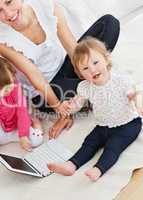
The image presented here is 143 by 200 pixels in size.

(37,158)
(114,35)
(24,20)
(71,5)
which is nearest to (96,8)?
(71,5)

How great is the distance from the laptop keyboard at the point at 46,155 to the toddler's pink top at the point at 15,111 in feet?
0.23

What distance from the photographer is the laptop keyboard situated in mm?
1213

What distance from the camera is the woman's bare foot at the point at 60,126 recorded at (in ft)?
4.33

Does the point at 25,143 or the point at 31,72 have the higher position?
the point at 31,72

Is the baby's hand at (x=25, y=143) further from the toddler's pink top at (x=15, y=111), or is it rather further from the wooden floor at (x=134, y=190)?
the wooden floor at (x=134, y=190)

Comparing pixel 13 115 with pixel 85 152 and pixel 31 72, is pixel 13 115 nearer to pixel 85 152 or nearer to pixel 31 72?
pixel 31 72

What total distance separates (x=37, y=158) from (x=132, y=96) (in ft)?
1.07

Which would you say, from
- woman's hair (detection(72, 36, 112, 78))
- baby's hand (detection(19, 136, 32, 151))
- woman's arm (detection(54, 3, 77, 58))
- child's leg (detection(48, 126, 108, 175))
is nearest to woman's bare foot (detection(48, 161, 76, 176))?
child's leg (detection(48, 126, 108, 175))

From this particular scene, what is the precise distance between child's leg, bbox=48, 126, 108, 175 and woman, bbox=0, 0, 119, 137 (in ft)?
0.45

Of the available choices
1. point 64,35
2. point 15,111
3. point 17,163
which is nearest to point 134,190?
point 17,163

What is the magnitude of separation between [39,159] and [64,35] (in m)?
0.43

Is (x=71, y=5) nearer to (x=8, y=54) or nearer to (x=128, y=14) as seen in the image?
(x=128, y=14)

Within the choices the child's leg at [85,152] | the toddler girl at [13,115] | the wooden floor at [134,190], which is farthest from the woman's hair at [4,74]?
the wooden floor at [134,190]

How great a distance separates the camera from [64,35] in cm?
143
